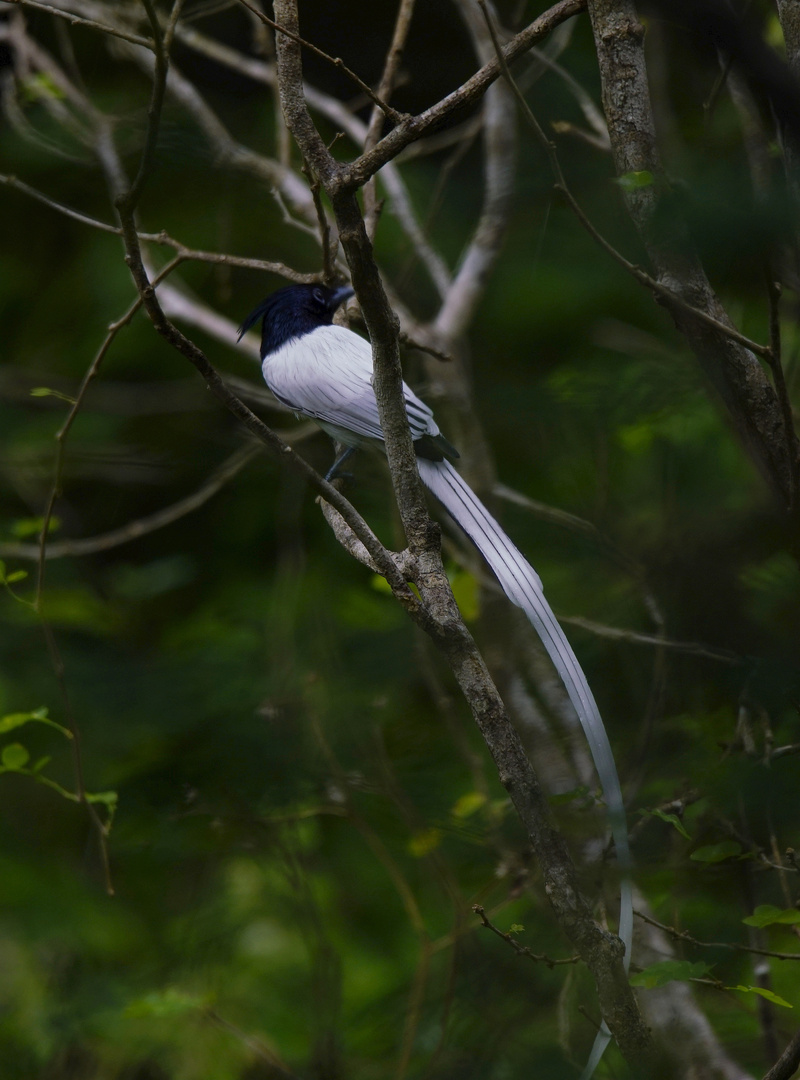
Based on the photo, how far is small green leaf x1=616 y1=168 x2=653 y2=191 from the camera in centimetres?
97

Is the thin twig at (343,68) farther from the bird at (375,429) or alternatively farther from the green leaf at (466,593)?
the green leaf at (466,593)

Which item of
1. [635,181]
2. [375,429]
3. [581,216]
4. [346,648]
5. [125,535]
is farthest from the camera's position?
[125,535]

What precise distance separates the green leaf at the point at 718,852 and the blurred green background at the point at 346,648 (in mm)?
25

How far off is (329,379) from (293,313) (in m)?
0.42

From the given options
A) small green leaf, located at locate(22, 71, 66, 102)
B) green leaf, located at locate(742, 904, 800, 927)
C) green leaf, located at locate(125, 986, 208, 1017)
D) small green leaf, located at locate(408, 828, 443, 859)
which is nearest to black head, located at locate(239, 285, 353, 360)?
small green leaf, located at locate(22, 71, 66, 102)

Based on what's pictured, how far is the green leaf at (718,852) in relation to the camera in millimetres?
1291

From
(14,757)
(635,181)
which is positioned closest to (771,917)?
(635,181)

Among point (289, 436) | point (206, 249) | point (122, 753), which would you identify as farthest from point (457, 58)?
point (122, 753)

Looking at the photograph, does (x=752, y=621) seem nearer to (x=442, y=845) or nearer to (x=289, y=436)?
(x=442, y=845)

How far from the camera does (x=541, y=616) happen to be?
5.06ft

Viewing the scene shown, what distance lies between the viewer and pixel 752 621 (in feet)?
2.68

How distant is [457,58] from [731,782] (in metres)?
3.39

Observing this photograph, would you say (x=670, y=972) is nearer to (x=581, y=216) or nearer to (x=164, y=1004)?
(x=581, y=216)

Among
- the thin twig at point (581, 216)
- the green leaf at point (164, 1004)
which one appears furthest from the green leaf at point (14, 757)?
the thin twig at point (581, 216)
